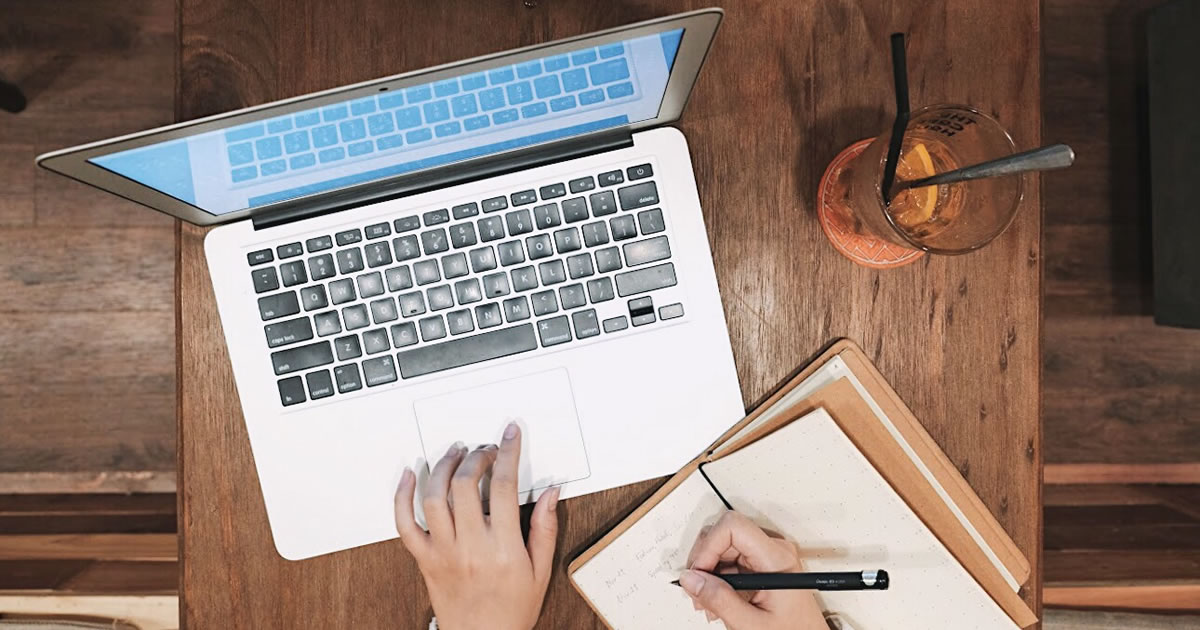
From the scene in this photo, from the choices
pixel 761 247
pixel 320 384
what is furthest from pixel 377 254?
pixel 761 247

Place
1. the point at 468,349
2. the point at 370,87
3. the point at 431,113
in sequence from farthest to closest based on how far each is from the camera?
the point at 468,349, the point at 431,113, the point at 370,87

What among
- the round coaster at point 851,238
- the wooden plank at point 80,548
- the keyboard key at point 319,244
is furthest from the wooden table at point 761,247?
the wooden plank at point 80,548

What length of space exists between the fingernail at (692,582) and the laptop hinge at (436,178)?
407 millimetres

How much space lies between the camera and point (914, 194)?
2.26 ft

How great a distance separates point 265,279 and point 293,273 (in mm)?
29

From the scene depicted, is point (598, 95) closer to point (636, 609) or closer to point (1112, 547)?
point (636, 609)

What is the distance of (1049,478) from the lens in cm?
130

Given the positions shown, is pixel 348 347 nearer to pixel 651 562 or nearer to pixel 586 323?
pixel 586 323

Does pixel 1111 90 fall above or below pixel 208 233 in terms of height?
above

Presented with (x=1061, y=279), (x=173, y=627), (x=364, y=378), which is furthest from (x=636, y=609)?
(x=1061, y=279)

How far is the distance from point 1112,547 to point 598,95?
1.10 meters

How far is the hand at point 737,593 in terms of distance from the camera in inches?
27.3

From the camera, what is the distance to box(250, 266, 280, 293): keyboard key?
72cm

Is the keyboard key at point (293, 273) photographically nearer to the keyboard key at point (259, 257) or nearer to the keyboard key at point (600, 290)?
the keyboard key at point (259, 257)
